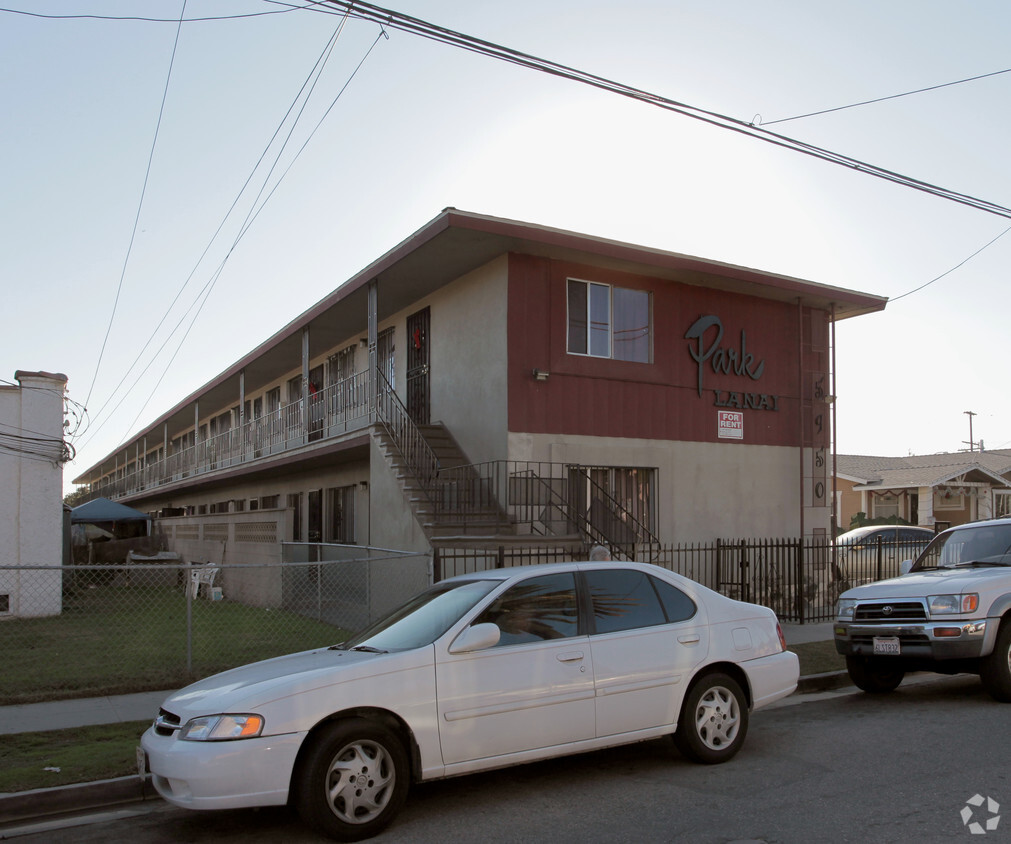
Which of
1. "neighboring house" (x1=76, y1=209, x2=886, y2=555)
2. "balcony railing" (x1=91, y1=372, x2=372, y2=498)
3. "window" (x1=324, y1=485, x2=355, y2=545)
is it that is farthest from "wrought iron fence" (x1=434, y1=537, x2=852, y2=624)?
"window" (x1=324, y1=485, x2=355, y2=545)

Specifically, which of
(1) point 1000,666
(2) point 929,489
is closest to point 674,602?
(1) point 1000,666

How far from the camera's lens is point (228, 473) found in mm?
26719

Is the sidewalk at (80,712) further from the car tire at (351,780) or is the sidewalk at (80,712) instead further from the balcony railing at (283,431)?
the balcony railing at (283,431)

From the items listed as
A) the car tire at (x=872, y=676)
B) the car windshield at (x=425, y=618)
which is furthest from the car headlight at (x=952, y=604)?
the car windshield at (x=425, y=618)

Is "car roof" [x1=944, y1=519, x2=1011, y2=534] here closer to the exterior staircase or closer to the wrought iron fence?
the wrought iron fence

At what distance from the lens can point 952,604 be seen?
8398 millimetres

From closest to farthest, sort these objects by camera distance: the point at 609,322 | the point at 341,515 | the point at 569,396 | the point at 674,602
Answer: the point at 674,602 → the point at 569,396 → the point at 609,322 → the point at 341,515

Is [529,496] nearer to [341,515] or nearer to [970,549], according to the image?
[970,549]

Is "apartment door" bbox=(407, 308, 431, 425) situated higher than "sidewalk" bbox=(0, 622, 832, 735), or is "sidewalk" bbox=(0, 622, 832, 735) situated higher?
"apartment door" bbox=(407, 308, 431, 425)

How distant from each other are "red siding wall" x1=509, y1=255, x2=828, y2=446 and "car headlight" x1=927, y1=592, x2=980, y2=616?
748 centimetres

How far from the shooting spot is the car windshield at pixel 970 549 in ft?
30.3

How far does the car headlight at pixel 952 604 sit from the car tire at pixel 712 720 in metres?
2.85

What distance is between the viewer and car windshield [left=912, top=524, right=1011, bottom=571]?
30.3 ft

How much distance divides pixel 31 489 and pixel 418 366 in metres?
7.56
